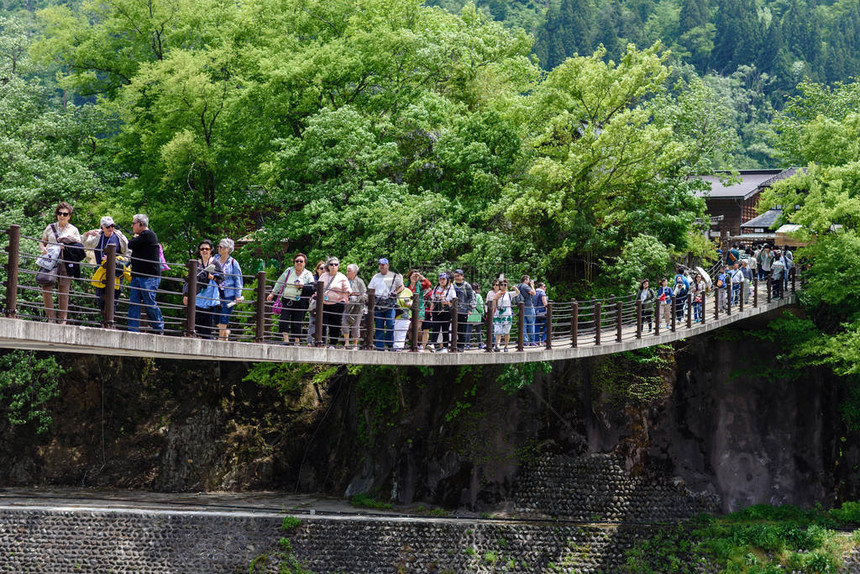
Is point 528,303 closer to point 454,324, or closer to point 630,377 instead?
point 454,324

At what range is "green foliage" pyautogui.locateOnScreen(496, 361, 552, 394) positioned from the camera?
24266 millimetres

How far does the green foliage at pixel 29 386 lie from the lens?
27.4m

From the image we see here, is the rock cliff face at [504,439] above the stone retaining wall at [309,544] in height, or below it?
above

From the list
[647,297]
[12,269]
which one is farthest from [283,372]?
[12,269]

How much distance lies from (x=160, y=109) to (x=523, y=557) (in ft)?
45.4

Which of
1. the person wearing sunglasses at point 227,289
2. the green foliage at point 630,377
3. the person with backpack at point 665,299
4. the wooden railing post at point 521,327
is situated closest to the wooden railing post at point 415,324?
the wooden railing post at point 521,327

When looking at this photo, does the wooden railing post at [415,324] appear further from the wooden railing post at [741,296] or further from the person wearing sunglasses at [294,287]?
the wooden railing post at [741,296]

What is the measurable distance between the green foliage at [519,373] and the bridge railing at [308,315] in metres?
1.42

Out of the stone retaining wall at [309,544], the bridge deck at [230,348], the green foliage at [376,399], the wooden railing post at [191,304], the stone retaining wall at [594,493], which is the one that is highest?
the wooden railing post at [191,304]

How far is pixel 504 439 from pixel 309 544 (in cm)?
517

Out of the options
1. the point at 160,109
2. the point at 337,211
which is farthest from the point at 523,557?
the point at 160,109

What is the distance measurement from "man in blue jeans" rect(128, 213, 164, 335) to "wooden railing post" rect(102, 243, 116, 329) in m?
0.34

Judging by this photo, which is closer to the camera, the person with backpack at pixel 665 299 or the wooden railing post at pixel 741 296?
the person with backpack at pixel 665 299

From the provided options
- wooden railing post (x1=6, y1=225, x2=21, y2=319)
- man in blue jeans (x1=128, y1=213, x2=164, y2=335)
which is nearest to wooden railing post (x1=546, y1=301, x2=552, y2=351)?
man in blue jeans (x1=128, y1=213, x2=164, y2=335)
